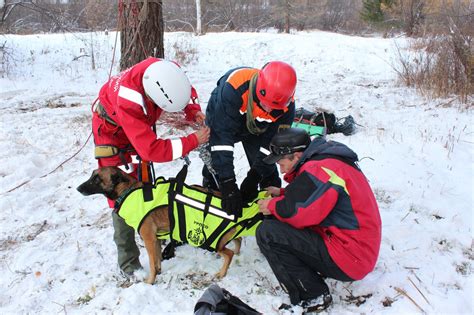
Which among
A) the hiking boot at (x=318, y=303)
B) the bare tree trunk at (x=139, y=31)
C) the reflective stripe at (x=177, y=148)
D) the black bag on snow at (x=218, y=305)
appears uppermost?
the bare tree trunk at (x=139, y=31)

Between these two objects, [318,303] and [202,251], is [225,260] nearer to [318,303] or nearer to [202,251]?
[202,251]

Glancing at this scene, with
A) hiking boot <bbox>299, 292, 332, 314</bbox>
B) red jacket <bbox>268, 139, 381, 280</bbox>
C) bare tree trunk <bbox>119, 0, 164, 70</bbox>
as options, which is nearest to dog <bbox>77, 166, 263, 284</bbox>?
red jacket <bbox>268, 139, 381, 280</bbox>

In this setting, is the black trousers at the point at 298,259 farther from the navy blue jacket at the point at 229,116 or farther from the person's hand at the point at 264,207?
the navy blue jacket at the point at 229,116

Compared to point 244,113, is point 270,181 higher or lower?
lower

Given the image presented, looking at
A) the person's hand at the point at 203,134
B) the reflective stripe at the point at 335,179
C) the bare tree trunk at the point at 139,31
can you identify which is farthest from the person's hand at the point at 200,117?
the bare tree trunk at the point at 139,31

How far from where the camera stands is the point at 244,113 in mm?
3361

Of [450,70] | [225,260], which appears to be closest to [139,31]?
[225,260]

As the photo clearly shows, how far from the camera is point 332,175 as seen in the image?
8.27 feet

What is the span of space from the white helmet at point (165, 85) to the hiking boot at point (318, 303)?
5.99ft

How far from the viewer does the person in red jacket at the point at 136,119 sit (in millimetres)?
2893

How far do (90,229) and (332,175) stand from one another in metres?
2.85

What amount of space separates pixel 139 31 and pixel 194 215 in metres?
4.72

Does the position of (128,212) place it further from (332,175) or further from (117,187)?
(332,175)

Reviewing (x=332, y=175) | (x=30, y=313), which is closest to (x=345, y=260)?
(x=332, y=175)
